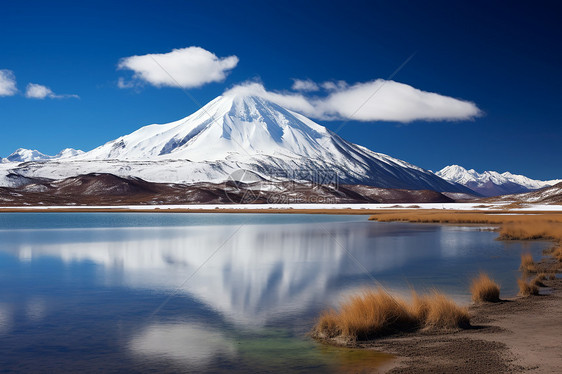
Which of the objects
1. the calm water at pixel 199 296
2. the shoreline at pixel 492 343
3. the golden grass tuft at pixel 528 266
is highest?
the golden grass tuft at pixel 528 266

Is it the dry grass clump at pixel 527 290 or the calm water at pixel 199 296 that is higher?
the dry grass clump at pixel 527 290

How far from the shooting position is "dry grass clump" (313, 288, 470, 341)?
35.7ft

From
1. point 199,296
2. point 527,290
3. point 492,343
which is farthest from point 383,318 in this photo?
point 199,296

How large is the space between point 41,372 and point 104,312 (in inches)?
192

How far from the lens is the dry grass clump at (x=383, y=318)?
10891 millimetres

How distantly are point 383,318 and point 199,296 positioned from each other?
6.73 m

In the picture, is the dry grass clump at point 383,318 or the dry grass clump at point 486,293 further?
the dry grass clump at point 486,293

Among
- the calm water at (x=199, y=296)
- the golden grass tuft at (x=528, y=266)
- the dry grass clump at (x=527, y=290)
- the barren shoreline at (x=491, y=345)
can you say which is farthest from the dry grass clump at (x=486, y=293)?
the golden grass tuft at (x=528, y=266)

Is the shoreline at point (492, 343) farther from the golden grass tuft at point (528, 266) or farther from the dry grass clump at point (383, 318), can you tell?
the golden grass tuft at point (528, 266)

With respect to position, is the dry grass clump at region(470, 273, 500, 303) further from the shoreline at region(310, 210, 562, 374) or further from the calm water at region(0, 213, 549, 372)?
the calm water at region(0, 213, 549, 372)

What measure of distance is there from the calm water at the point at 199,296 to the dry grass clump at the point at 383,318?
2.37ft

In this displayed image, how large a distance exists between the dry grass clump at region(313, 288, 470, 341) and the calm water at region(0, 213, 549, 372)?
0.72m

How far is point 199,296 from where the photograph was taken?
1589 cm

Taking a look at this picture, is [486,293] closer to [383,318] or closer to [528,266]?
[383,318]
